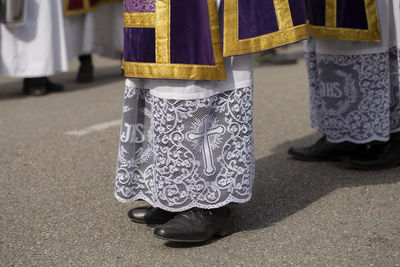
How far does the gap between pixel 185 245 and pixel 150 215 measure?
0.24 meters

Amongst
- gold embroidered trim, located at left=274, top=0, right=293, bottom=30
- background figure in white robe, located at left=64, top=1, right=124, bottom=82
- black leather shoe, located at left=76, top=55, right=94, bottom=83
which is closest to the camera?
gold embroidered trim, located at left=274, top=0, right=293, bottom=30

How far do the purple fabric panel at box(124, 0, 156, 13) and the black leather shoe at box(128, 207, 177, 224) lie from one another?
79 centimetres

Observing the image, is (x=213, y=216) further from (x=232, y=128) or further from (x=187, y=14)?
(x=187, y=14)

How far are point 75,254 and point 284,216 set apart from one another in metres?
0.87

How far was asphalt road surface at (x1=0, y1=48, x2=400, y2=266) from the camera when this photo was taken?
2.24 meters

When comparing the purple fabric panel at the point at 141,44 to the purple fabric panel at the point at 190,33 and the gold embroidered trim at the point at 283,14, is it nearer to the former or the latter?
the purple fabric panel at the point at 190,33

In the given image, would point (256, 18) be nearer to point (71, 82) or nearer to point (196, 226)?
point (196, 226)

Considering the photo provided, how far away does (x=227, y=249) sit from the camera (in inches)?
90.3

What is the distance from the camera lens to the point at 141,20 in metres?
2.21

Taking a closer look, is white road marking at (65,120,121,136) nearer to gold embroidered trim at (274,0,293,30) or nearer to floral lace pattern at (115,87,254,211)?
floral lace pattern at (115,87,254,211)

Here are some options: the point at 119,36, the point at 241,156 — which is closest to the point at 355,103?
the point at 241,156

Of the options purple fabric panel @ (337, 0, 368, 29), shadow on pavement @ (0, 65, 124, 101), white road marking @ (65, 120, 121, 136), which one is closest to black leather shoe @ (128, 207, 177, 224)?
purple fabric panel @ (337, 0, 368, 29)

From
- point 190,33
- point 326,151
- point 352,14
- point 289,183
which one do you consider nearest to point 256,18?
point 190,33

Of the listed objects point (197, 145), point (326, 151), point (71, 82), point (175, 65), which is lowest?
point (71, 82)
